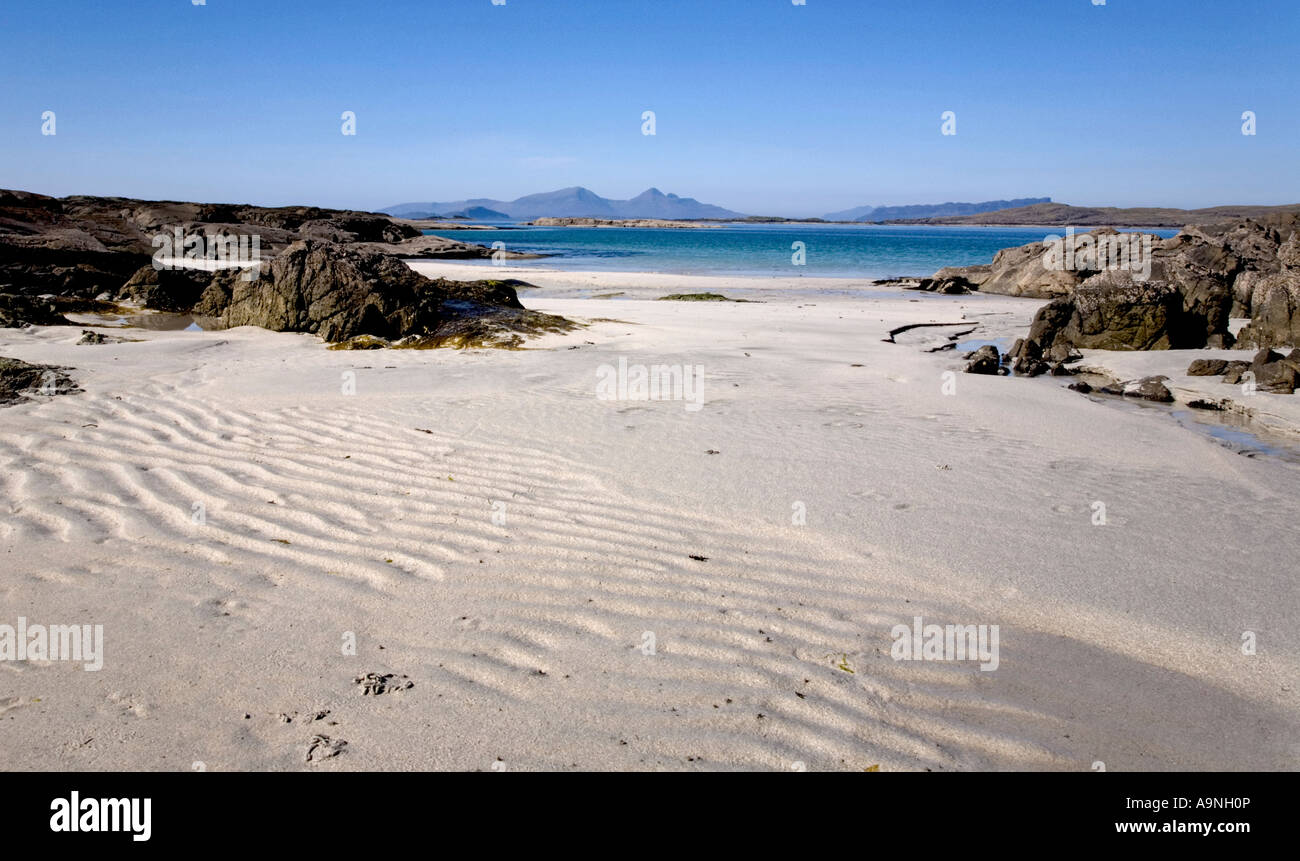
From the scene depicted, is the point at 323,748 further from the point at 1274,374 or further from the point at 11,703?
the point at 1274,374

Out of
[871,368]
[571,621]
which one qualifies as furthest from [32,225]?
[571,621]

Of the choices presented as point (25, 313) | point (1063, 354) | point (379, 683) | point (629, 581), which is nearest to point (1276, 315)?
point (1063, 354)

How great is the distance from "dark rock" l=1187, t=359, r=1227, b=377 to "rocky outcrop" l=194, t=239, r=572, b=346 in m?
9.35

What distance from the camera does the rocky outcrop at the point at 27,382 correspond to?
22.6 ft

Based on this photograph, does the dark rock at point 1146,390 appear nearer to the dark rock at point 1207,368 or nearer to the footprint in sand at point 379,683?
the dark rock at point 1207,368

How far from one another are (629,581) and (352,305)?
8.80m

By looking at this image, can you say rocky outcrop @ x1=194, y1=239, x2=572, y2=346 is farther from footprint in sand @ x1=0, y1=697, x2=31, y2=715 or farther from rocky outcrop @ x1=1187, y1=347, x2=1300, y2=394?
rocky outcrop @ x1=1187, y1=347, x2=1300, y2=394

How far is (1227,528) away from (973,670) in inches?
116

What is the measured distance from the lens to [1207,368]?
10.2 m

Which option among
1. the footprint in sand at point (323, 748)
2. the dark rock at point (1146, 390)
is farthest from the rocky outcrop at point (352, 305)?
the footprint in sand at point (323, 748)

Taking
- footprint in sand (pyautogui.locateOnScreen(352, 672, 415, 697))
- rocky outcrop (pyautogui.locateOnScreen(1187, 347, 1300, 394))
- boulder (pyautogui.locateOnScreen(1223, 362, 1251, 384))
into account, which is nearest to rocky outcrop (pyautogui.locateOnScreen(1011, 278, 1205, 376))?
rocky outcrop (pyautogui.locateOnScreen(1187, 347, 1300, 394))

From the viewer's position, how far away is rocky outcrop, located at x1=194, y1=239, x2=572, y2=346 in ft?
36.6

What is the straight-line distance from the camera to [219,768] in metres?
2.52
